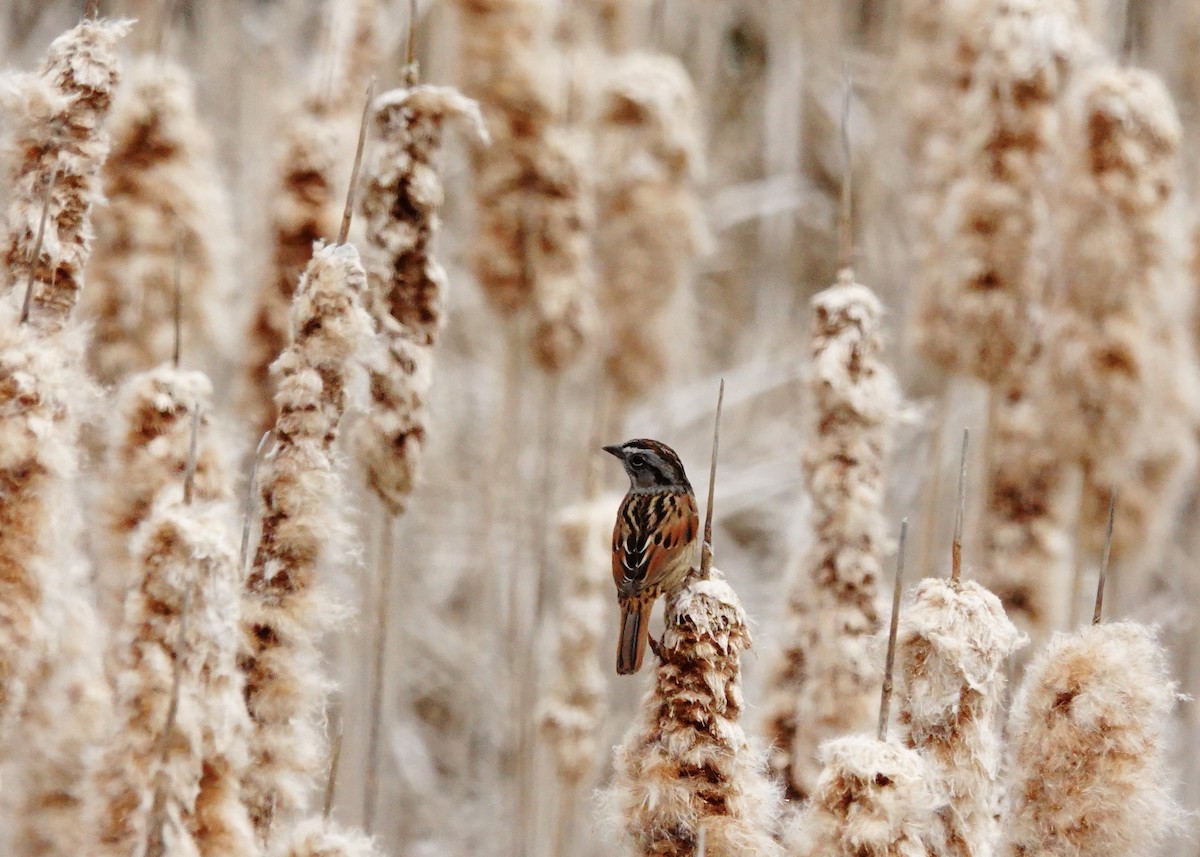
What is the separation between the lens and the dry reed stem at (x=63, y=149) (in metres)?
1.19

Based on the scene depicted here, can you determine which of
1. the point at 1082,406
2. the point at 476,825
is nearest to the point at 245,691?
the point at 1082,406

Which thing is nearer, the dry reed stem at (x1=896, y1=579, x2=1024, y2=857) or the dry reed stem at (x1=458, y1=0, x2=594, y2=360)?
the dry reed stem at (x1=896, y1=579, x2=1024, y2=857)

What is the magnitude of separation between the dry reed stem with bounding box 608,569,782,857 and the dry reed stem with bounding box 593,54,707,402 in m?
1.56

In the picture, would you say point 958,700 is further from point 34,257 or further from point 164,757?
point 34,257

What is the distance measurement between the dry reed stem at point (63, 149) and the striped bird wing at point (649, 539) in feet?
2.68

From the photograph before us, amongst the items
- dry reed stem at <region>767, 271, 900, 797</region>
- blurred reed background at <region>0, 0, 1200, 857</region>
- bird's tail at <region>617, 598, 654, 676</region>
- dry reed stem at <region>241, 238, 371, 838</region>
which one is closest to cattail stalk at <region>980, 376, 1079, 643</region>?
blurred reed background at <region>0, 0, 1200, 857</region>

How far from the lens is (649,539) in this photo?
5.70ft

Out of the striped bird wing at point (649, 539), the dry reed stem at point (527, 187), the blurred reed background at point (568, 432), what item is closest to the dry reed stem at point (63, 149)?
the blurred reed background at point (568, 432)

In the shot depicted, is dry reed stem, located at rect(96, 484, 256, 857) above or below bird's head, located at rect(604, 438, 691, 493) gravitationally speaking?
below

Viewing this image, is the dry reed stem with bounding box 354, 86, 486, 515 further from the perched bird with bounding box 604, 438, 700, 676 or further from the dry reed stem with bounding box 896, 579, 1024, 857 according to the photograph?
the dry reed stem with bounding box 896, 579, 1024, 857

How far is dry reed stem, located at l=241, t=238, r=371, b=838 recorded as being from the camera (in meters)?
1.16

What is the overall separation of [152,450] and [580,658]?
4.02ft

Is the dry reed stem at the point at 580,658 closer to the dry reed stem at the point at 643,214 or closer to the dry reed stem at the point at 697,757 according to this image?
the dry reed stem at the point at 643,214

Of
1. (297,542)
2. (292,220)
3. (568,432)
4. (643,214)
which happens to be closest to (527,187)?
(643,214)
